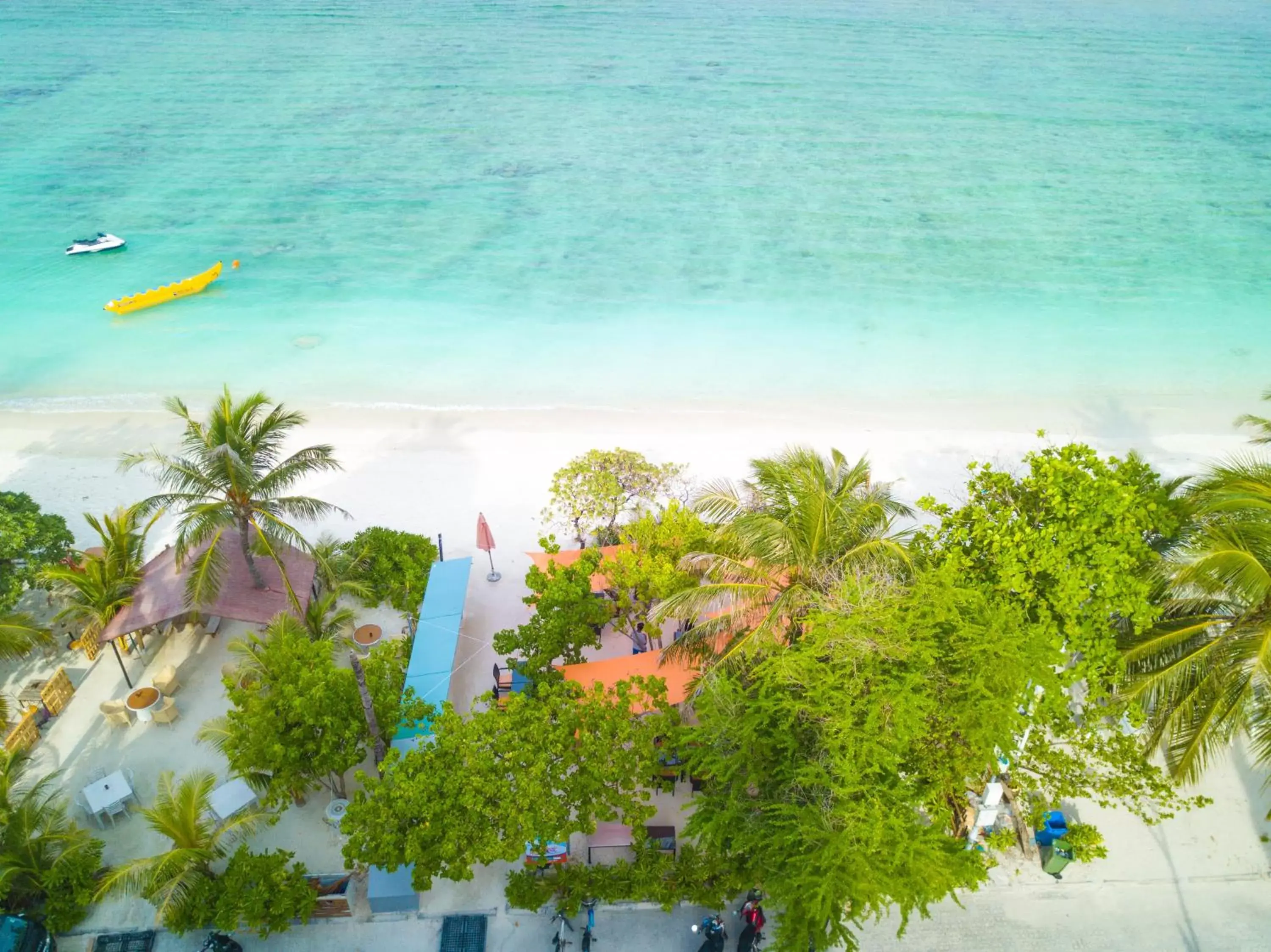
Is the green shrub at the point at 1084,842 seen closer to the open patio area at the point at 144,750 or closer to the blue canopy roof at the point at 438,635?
the blue canopy roof at the point at 438,635

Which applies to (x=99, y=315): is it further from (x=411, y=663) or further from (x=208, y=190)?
(x=411, y=663)

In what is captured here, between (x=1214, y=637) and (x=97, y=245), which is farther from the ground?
(x=97, y=245)

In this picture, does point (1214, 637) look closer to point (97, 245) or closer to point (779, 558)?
point (779, 558)

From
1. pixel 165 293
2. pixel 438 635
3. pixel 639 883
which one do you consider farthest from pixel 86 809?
pixel 165 293

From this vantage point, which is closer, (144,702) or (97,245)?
(144,702)

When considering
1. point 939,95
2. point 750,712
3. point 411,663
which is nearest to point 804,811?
point 750,712

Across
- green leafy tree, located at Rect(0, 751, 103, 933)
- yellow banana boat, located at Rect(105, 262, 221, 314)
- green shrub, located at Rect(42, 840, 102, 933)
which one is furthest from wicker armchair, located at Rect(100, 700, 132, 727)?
yellow banana boat, located at Rect(105, 262, 221, 314)
